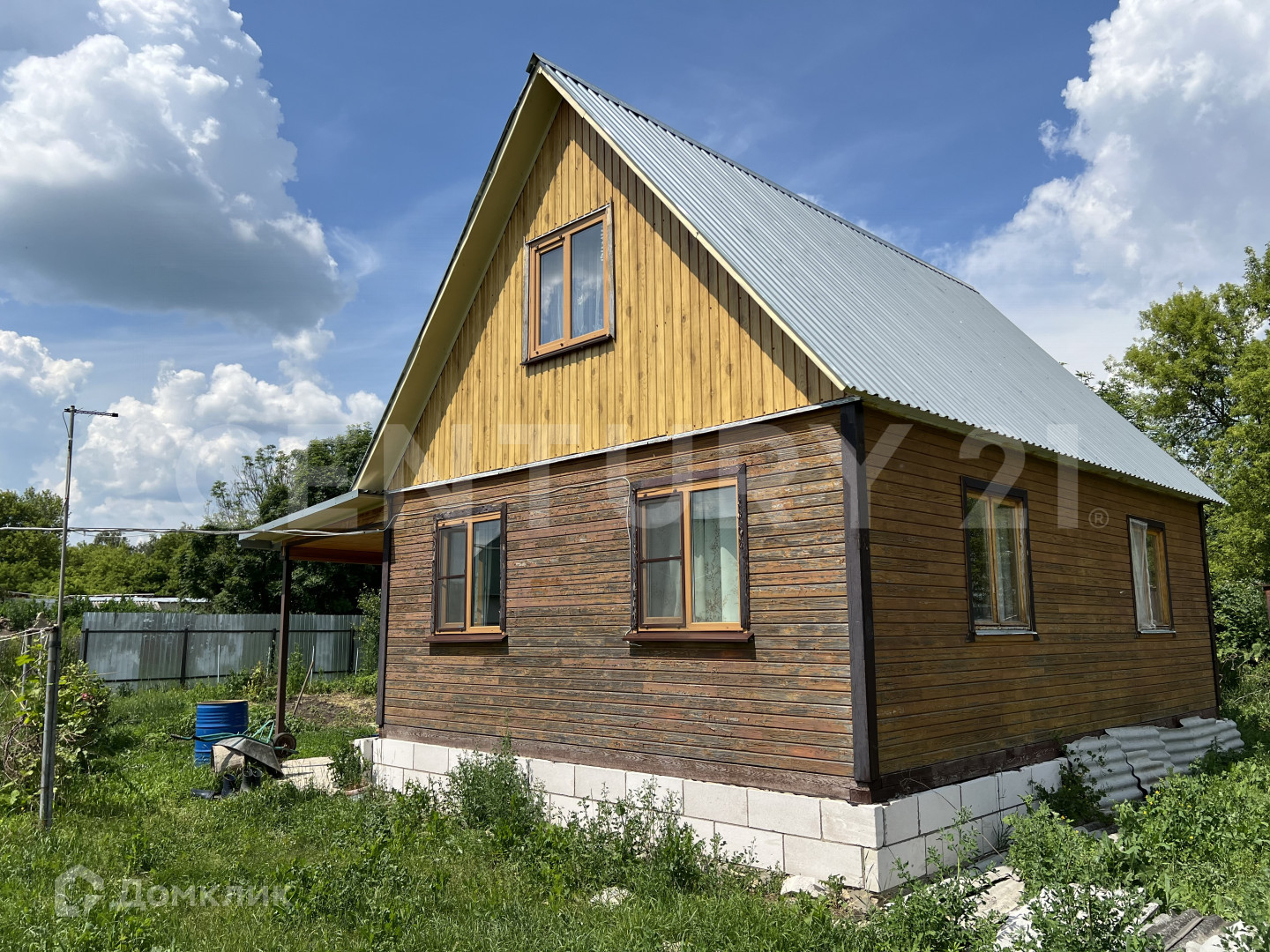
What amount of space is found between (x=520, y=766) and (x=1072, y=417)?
8224 mm

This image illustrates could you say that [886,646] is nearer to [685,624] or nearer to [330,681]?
[685,624]

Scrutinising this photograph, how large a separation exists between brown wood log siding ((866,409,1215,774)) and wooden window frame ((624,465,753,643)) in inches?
45.5

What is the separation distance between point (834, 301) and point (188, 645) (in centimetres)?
2095

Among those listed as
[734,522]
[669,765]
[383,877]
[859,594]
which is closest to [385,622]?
[669,765]

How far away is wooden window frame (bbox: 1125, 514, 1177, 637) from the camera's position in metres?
12.2

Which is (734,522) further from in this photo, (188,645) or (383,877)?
(188,645)

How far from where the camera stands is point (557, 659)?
32.5ft

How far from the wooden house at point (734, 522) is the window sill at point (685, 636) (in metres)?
0.03

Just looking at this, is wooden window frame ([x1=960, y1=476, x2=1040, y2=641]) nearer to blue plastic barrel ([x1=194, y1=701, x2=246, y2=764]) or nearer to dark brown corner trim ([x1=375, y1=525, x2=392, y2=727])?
dark brown corner trim ([x1=375, y1=525, x2=392, y2=727])

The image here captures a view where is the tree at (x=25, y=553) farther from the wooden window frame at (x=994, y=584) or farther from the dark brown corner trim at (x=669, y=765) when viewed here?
the wooden window frame at (x=994, y=584)

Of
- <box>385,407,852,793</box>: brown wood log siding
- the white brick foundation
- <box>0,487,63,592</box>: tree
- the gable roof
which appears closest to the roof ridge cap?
the gable roof

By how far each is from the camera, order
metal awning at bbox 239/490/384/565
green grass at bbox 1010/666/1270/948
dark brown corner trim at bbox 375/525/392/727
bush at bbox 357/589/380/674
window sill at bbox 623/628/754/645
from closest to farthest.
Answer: green grass at bbox 1010/666/1270/948 → window sill at bbox 623/628/754/645 → dark brown corner trim at bbox 375/525/392/727 → metal awning at bbox 239/490/384/565 → bush at bbox 357/589/380/674

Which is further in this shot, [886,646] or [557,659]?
[557,659]

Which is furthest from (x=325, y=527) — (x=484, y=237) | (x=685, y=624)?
(x=685, y=624)
